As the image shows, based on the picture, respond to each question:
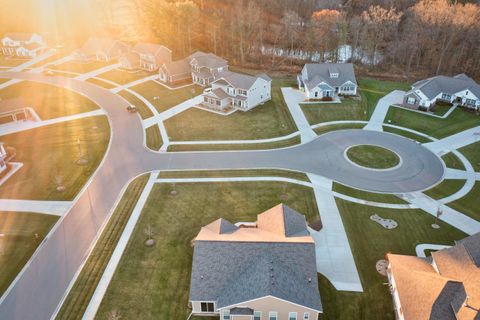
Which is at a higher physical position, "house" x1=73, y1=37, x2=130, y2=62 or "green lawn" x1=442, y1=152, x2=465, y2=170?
"house" x1=73, y1=37, x2=130, y2=62

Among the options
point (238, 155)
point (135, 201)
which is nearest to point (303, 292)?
point (135, 201)

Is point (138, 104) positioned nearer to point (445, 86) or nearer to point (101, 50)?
point (101, 50)

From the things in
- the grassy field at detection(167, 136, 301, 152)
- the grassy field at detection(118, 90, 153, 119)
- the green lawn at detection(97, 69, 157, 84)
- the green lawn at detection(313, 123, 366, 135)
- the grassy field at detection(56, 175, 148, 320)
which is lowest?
the grassy field at detection(56, 175, 148, 320)

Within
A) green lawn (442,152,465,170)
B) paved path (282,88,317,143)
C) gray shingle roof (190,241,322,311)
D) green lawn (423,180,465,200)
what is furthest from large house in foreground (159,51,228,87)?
gray shingle roof (190,241,322,311)

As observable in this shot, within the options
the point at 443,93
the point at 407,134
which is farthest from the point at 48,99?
the point at 443,93

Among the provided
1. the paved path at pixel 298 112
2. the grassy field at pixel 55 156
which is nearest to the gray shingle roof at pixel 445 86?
the paved path at pixel 298 112

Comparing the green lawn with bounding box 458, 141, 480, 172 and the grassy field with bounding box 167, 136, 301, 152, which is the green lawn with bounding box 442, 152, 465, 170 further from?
the grassy field with bounding box 167, 136, 301, 152

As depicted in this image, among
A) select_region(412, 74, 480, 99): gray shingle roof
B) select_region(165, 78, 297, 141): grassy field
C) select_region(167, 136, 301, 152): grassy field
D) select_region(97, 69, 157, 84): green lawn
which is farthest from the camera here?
select_region(97, 69, 157, 84): green lawn
